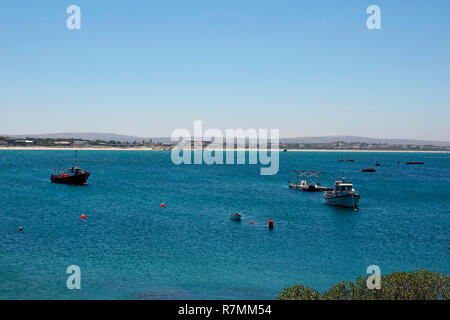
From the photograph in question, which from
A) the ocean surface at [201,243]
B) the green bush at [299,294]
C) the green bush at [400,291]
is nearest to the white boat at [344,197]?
the ocean surface at [201,243]

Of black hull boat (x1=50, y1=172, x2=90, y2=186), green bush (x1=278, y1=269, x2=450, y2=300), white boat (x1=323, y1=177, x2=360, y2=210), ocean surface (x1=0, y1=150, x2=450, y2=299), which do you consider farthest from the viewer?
black hull boat (x1=50, y1=172, x2=90, y2=186)

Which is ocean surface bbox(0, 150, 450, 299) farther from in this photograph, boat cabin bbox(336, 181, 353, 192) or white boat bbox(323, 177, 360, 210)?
boat cabin bbox(336, 181, 353, 192)

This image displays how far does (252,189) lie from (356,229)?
56314 millimetres

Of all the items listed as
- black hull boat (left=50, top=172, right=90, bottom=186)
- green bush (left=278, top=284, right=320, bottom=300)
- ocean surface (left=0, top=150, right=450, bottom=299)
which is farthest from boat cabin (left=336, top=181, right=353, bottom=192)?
black hull boat (left=50, top=172, right=90, bottom=186)

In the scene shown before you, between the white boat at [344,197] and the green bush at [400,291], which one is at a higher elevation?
the green bush at [400,291]

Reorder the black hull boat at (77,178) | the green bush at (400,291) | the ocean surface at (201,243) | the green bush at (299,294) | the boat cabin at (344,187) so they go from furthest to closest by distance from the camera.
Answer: the black hull boat at (77,178), the boat cabin at (344,187), the ocean surface at (201,243), the green bush at (299,294), the green bush at (400,291)

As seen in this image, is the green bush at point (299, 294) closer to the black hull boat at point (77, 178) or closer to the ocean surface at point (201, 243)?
the ocean surface at point (201, 243)

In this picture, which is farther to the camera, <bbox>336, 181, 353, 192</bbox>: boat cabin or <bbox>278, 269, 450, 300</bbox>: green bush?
<bbox>336, 181, 353, 192</bbox>: boat cabin

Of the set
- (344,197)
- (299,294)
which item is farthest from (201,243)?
(344,197)

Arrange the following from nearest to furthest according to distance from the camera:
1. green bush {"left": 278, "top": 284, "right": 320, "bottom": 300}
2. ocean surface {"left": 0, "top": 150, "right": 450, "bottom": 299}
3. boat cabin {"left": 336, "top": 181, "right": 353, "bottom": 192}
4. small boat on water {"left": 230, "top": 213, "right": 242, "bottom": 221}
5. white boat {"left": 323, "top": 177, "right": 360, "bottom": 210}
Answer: green bush {"left": 278, "top": 284, "right": 320, "bottom": 300}, ocean surface {"left": 0, "top": 150, "right": 450, "bottom": 299}, small boat on water {"left": 230, "top": 213, "right": 242, "bottom": 221}, white boat {"left": 323, "top": 177, "right": 360, "bottom": 210}, boat cabin {"left": 336, "top": 181, "right": 353, "bottom": 192}

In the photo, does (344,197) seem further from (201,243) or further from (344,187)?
(201,243)

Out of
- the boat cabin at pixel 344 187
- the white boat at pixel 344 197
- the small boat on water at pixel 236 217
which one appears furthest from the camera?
the boat cabin at pixel 344 187

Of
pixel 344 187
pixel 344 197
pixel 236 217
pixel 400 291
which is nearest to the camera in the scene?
pixel 400 291
